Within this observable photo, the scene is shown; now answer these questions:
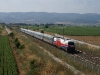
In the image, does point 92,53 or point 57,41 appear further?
point 57,41

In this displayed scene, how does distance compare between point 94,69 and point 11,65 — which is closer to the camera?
point 94,69

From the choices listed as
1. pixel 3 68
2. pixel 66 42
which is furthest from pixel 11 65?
pixel 66 42

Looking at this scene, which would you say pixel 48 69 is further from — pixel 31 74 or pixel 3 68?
pixel 3 68

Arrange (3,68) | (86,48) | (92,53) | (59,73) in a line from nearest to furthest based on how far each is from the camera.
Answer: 1. (59,73)
2. (3,68)
3. (92,53)
4. (86,48)

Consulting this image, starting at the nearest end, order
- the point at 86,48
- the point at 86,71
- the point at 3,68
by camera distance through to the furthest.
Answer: the point at 86,71, the point at 3,68, the point at 86,48

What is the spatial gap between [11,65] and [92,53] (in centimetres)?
1903

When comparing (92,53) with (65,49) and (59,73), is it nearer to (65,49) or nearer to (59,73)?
(65,49)

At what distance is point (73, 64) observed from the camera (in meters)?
31.9

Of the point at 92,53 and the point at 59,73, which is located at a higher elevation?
the point at 59,73

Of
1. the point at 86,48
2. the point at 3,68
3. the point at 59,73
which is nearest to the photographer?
the point at 59,73

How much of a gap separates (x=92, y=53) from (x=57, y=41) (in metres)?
9.86

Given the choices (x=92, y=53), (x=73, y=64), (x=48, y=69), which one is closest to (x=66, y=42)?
(x=92, y=53)

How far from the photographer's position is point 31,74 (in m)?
27.5

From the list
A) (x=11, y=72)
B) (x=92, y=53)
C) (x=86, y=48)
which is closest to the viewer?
(x=11, y=72)
